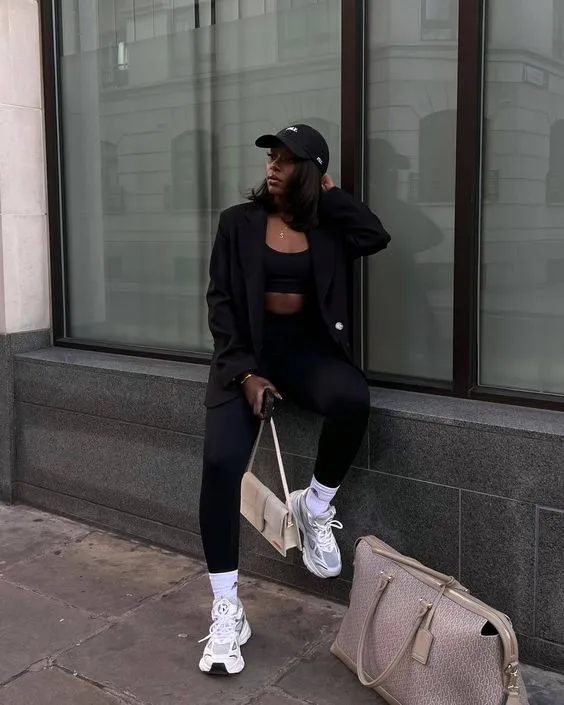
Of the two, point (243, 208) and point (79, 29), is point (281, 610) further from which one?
point (79, 29)

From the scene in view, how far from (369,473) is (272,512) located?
54 centimetres

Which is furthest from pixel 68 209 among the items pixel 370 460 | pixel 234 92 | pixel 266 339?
pixel 370 460

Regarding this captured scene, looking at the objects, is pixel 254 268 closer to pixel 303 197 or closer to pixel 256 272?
pixel 256 272

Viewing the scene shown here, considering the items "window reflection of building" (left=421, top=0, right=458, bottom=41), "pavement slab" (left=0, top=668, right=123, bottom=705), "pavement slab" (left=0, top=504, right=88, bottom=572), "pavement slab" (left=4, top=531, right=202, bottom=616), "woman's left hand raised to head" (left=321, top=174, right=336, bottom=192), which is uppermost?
"window reflection of building" (left=421, top=0, right=458, bottom=41)

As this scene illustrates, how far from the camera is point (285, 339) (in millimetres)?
3738

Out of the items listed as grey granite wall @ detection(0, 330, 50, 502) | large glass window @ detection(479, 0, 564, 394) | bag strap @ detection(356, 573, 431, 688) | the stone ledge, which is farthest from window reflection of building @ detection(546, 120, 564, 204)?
grey granite wall @ detection(0, 330, 50, 502)

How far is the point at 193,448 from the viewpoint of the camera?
14.7 ft

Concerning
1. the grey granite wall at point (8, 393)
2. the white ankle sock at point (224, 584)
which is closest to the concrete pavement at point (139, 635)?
the white ankle sock at point (224, 584)

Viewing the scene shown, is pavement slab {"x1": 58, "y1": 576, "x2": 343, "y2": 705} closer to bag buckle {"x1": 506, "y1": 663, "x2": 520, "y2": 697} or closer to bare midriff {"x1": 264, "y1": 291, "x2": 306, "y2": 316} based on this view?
bag buckle {"x1": 506, "y1": 663, "x2": 520, "y2": 697}

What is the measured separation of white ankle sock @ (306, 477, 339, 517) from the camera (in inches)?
144

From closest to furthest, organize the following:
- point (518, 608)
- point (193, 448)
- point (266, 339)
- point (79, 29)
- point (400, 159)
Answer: point (518, 608) < point (266, 339) < point (400, 159) < point (193, 448) < point (79, 29)

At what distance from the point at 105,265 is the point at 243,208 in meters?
1.84

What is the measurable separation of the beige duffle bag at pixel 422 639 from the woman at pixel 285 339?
43cm

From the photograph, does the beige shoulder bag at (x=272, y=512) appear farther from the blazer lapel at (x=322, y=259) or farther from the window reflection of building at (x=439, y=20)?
the window reflection of building at (x=439, y=20)
